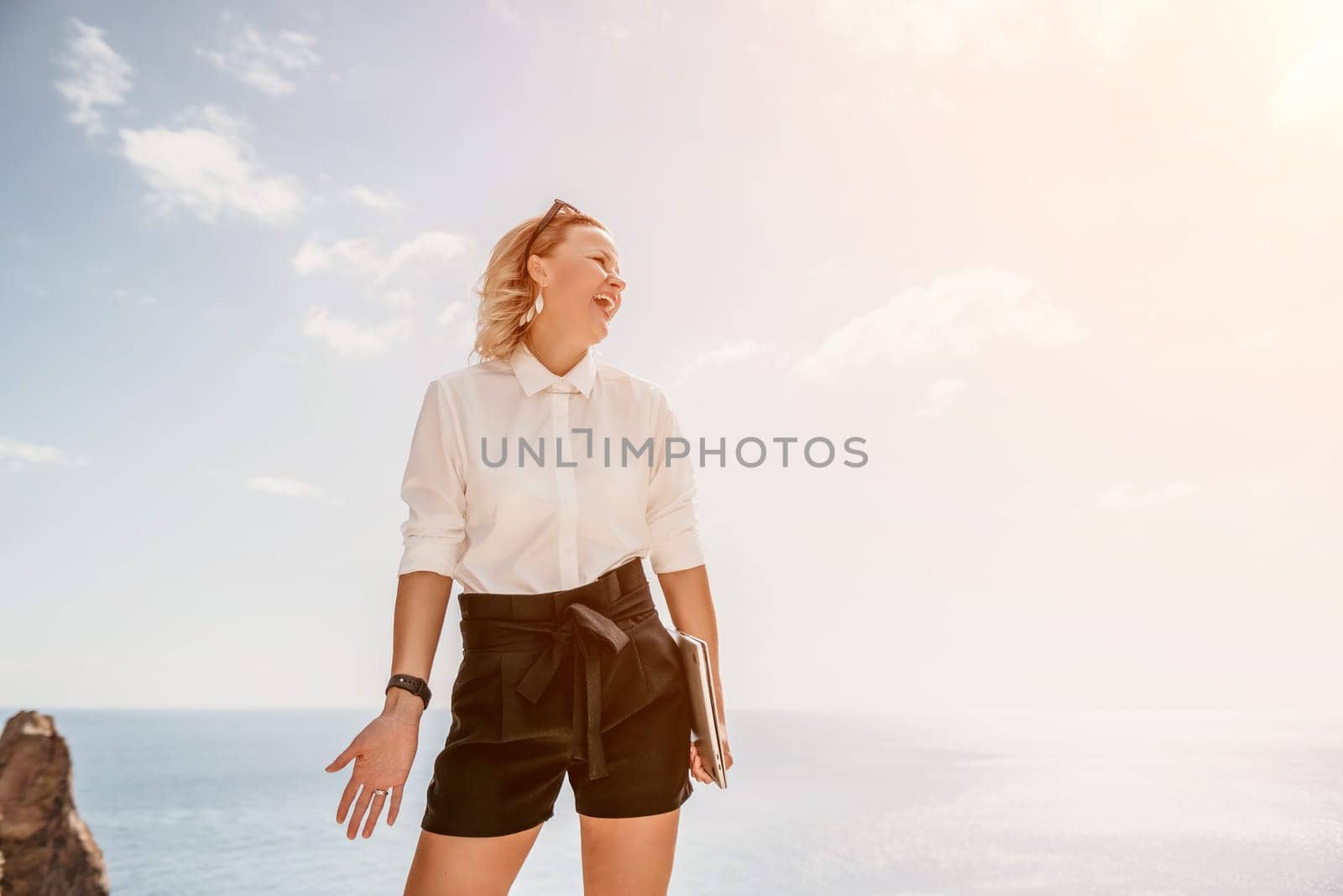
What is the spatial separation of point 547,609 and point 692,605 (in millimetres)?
383

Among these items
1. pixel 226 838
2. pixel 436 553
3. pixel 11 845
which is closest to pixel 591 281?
pixel 436 553

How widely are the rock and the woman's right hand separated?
878 centimetres

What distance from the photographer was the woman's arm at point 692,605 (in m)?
1.93

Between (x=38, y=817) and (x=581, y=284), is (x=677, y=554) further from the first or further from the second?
(x=38, y=817)

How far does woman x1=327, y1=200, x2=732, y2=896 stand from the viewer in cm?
159

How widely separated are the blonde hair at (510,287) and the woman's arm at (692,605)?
63 centimetres

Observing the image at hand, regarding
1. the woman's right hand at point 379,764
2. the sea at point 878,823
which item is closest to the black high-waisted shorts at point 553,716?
the woman's right hand at point 379,764

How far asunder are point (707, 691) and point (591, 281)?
91 centimetres

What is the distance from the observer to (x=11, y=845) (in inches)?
364

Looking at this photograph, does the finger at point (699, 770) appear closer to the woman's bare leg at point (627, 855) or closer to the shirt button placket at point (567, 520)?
the woman's bare leg at point (627, 855)

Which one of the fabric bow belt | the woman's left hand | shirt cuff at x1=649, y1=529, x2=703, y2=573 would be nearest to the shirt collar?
shirt cuff at x1=649, y1=529, x2=703, y2=573

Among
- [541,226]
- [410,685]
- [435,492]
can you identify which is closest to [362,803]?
[410,685]

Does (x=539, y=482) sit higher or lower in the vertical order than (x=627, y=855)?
higher

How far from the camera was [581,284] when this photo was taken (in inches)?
75.4
